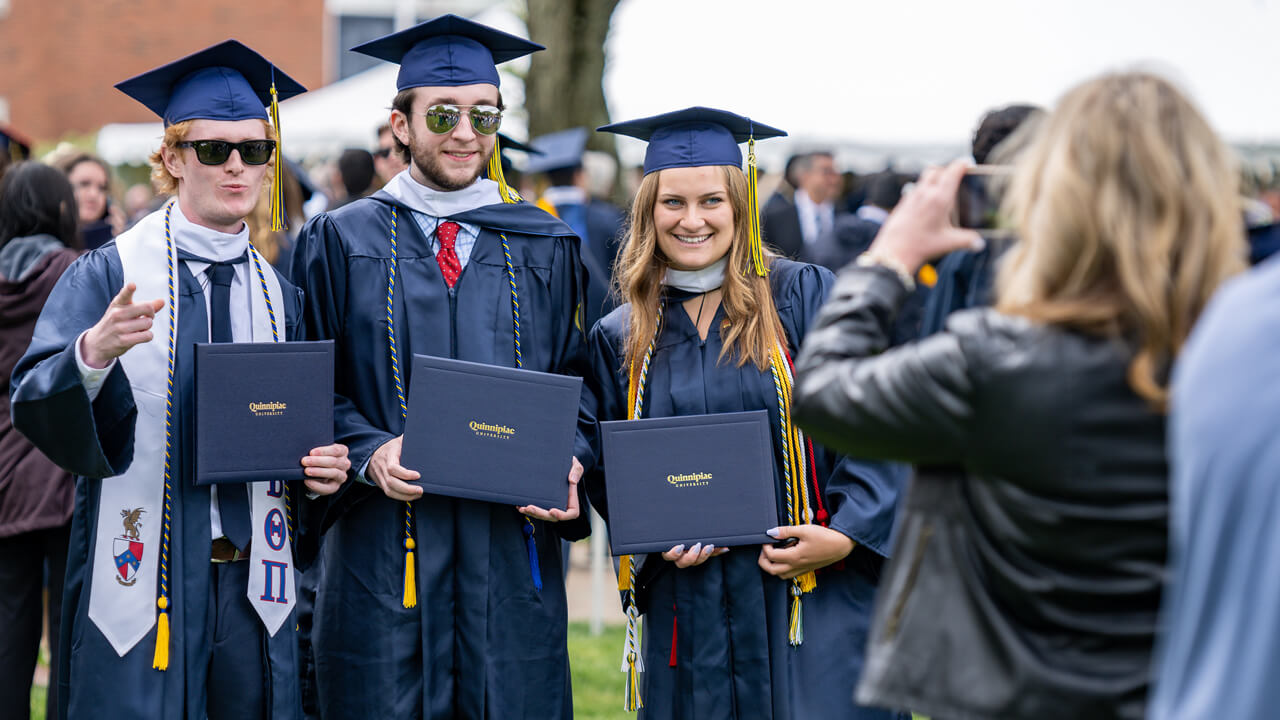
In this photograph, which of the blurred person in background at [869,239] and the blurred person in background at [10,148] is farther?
the blurred person in background at [10,148]

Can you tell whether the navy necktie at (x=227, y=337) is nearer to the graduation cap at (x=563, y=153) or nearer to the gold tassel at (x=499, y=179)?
the gold tassel at (x=499, y=179)

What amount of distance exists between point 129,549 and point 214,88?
1.28m

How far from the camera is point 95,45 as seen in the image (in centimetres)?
2105

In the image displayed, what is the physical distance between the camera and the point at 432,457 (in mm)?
3260

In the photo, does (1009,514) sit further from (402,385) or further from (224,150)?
(224,150)

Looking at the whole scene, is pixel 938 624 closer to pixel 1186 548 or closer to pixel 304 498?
pixel 1186 548

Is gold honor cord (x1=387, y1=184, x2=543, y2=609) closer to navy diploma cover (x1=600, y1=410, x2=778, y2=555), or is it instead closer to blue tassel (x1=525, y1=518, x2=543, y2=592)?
blue tassel (x1=525, y1=518, x2=543, y2=592)

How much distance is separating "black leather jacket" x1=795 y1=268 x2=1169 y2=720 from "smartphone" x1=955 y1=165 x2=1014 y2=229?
0.39 meters

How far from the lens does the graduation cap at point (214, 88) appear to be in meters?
3.43

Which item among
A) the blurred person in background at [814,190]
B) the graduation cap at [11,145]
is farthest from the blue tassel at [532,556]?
the blurred person in background at [814,190]

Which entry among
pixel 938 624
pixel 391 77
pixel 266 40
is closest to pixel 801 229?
pixel 391 77

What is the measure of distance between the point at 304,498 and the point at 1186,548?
2607 mm

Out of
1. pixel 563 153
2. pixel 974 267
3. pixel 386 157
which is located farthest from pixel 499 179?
pixel 563 153

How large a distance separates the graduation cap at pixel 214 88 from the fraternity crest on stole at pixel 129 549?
905 millimetres
